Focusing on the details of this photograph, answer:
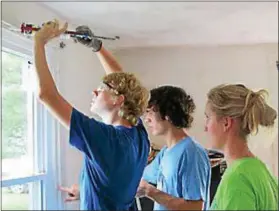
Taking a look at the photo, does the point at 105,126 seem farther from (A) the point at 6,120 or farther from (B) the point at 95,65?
(B) the point at 95,65

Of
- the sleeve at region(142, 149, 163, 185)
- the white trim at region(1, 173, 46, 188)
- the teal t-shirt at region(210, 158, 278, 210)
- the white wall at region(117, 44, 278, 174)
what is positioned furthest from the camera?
the white wall at region(117, 44, 278, 174)

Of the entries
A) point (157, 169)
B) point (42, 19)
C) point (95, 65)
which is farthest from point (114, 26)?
point (157, 169)

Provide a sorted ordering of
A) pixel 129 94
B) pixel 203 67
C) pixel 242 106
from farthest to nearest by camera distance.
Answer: pixel 203 67, pixel 129 94, pixel 242 106

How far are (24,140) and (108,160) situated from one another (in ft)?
5.48

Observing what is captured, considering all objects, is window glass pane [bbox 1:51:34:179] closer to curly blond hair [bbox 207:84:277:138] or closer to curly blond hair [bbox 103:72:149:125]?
curly blond hair [bbox 103:72:149:125]

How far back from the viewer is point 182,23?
3916 millimetres

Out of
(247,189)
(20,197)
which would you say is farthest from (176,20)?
(247,189)

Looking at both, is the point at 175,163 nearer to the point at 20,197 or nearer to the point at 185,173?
the point at 185,173

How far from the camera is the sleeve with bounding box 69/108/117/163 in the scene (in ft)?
5.61

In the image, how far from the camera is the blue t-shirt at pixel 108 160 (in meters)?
1.73

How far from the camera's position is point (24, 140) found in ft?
10.9

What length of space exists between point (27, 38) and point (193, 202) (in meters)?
1.59

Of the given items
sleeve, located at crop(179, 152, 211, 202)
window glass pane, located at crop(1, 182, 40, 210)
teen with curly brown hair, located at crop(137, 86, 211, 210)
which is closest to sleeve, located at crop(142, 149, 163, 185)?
teen with curly brown hair, located at crop(137, 86, 211, 210)

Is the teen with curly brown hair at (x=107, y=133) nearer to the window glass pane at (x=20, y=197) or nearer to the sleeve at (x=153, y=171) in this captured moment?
the sleeve at (x=153, y=171)
